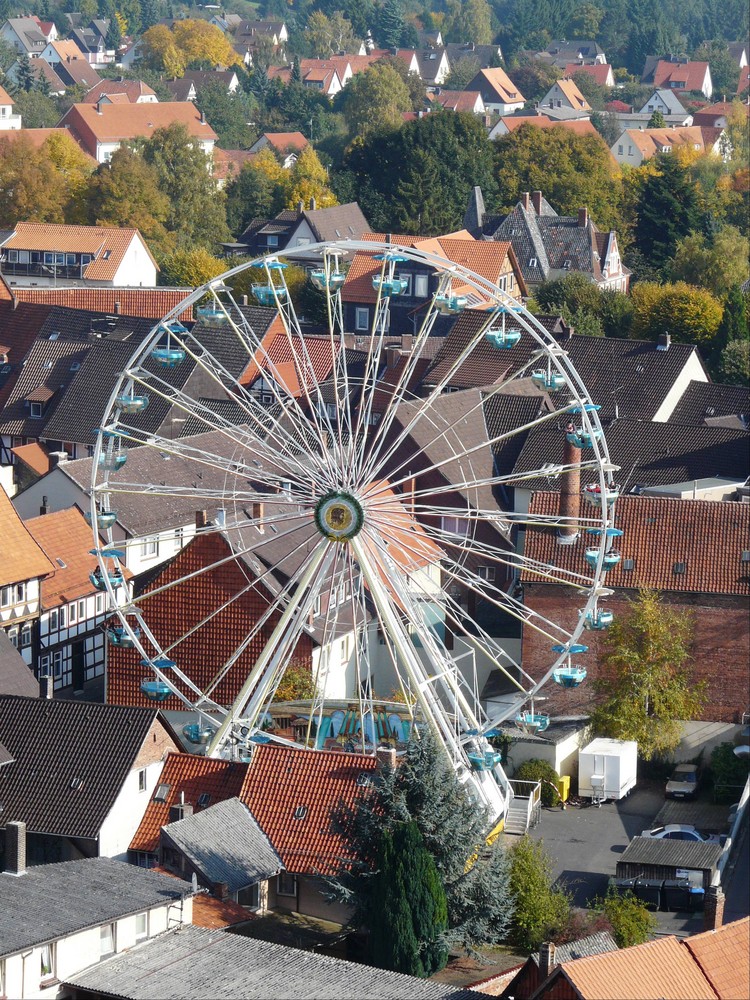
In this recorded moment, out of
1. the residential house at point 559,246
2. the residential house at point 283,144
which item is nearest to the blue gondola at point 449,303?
the residential house at point 559,246

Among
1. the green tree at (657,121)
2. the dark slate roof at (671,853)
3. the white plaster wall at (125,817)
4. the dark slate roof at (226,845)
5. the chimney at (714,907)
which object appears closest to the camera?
the chimney at (714,907)

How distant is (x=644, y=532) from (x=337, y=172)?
71.1 meters

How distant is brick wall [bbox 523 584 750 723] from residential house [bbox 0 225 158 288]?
171 ft

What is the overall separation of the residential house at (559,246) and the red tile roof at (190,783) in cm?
6220

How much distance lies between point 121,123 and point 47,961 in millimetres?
125018

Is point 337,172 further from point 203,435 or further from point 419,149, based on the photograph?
point 203,435

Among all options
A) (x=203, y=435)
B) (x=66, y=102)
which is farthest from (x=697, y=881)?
(x=66, y=102)

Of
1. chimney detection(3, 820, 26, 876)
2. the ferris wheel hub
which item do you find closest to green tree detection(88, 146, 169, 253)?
the ferris wheel hub

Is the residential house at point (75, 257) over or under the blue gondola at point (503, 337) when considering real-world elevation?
over

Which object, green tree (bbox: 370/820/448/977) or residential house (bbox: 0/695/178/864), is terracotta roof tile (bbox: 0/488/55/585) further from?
green tree (bbox: 370/820/448/977)

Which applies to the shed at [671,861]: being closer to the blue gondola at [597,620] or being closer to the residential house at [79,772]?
the blue gondola at [597,620]

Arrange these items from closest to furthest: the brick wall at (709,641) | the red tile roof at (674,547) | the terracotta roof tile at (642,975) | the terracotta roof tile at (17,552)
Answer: the terracotta roof tile at (642,975), the brick wall at (709,641), the red tile roof at (674,547), the terracotta roof tile at (17,552)

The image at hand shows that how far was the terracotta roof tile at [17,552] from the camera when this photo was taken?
57.0 meters

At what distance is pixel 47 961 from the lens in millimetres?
37594
